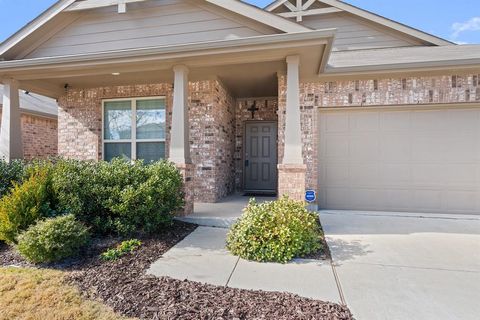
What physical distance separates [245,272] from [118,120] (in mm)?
5551

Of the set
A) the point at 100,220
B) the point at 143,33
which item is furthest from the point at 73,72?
the point at 100,220

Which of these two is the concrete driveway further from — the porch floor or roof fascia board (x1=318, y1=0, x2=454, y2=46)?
roof fascia board (x1=318, y1=0, x2=454, y2=46)

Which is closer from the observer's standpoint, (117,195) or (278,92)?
(117,195)

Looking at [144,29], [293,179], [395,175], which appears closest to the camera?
[293,179]

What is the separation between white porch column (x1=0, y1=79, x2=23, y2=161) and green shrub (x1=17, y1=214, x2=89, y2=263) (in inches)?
130

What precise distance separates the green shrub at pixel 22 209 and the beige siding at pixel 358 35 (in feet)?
25.1

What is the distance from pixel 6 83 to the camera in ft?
19.3

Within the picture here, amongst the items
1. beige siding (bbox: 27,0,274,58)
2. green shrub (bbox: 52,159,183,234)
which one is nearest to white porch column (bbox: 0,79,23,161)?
beige siding (bbox: 27,0,274,58)

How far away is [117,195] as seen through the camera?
4090 mm

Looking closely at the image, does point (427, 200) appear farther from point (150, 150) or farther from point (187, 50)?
point (150, 150)

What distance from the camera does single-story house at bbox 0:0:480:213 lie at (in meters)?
4.93

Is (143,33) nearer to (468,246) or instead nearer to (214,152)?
(214,152)

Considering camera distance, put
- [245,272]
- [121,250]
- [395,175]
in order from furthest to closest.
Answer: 1. [395,175]
2. [121,250]
3. [245,272]

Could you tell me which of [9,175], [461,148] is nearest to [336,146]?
[461,148]
